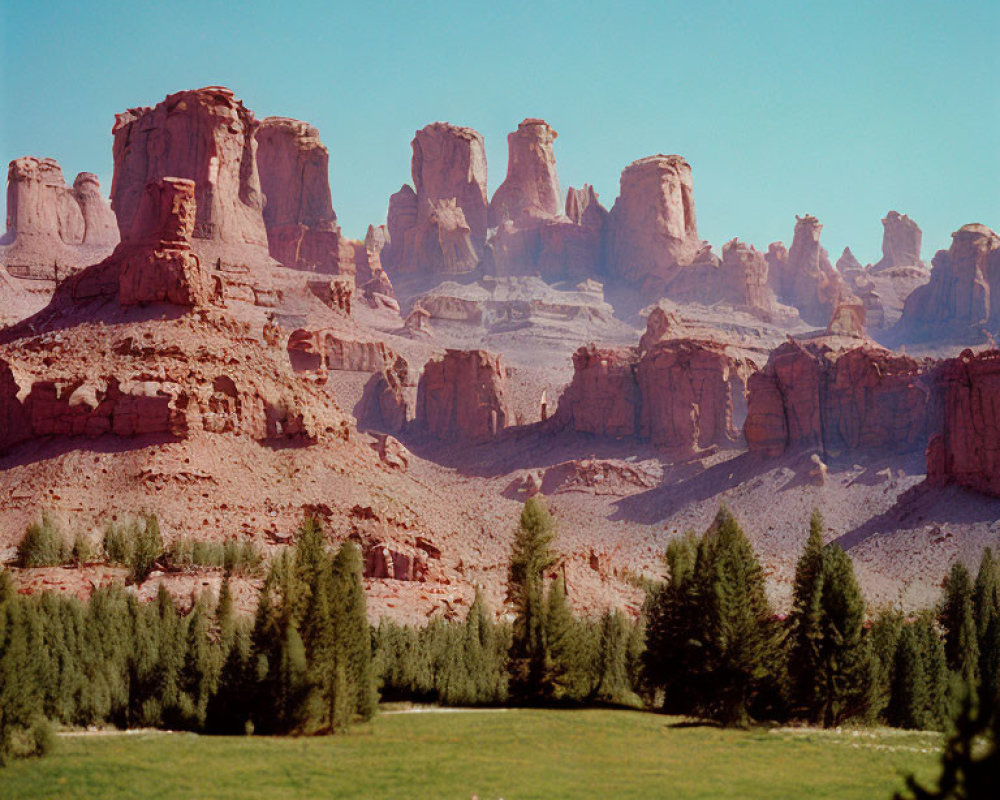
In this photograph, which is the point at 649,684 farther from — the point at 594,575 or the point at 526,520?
the point at 594,575

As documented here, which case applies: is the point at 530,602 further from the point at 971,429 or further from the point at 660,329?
the point at 660,329

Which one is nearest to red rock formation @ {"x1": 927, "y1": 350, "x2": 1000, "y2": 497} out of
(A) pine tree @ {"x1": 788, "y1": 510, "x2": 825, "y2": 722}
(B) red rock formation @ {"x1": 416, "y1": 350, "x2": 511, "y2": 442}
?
(B) red rock formation @ {"x1": 416, "y1": 350, "x2": 511, "y2": 442}

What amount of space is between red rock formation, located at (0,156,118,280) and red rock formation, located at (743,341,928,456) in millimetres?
83050

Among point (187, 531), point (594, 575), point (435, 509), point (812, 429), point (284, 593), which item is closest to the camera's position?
point (284, 593)

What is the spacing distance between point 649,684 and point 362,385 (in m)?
119

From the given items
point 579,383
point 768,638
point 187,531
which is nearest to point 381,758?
point 768,638

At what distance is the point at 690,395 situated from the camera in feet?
547

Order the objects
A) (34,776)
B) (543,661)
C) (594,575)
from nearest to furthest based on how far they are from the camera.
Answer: (34,776) < (543,661) < (594,575)

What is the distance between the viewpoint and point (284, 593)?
2136 inches

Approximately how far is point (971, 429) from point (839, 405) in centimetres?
2521

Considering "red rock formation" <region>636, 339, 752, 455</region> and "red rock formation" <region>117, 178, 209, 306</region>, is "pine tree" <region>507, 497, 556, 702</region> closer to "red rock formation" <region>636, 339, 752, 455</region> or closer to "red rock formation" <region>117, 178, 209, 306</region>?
"red rock formation" <region>117, 178, 209, 306</region>

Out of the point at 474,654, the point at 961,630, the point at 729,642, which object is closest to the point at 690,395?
the point at 961,630

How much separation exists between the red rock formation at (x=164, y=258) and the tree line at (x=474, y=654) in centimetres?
2374

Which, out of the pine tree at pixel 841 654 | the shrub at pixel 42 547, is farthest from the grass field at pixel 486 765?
the shrub at pixel 42 547
